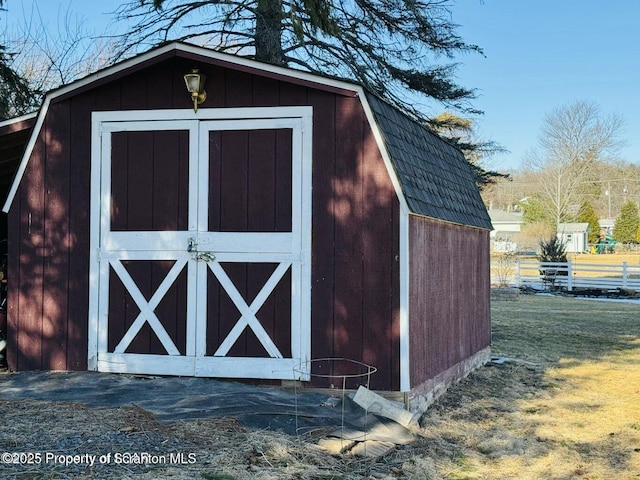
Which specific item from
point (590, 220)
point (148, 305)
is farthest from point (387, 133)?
point (590, 220)

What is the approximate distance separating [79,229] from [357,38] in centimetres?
822

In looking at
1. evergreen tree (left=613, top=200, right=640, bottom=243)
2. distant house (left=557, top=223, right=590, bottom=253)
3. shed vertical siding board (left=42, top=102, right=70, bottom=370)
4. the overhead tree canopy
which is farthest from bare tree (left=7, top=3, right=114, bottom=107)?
evergreen tree (left=613, top=200, right=640, bottom=243)

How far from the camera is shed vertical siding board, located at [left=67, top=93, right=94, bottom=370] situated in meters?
6.55

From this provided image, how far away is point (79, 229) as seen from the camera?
661cm

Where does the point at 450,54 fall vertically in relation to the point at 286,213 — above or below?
A: above

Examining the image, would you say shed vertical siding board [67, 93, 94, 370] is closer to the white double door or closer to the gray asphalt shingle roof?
the white double door

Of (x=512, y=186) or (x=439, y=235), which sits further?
(x=512, y=186)

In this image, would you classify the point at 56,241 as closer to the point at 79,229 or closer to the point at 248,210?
the point at 79,229

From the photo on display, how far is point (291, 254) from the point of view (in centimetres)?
616

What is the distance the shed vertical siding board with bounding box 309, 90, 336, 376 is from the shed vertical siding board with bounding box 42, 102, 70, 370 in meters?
2.39

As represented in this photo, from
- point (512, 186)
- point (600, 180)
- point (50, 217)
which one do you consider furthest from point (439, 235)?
point (512, 186)

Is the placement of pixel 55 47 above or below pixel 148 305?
above

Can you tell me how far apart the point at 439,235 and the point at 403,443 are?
8.70 ft

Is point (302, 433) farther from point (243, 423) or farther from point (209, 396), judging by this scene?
point (209, 396)
